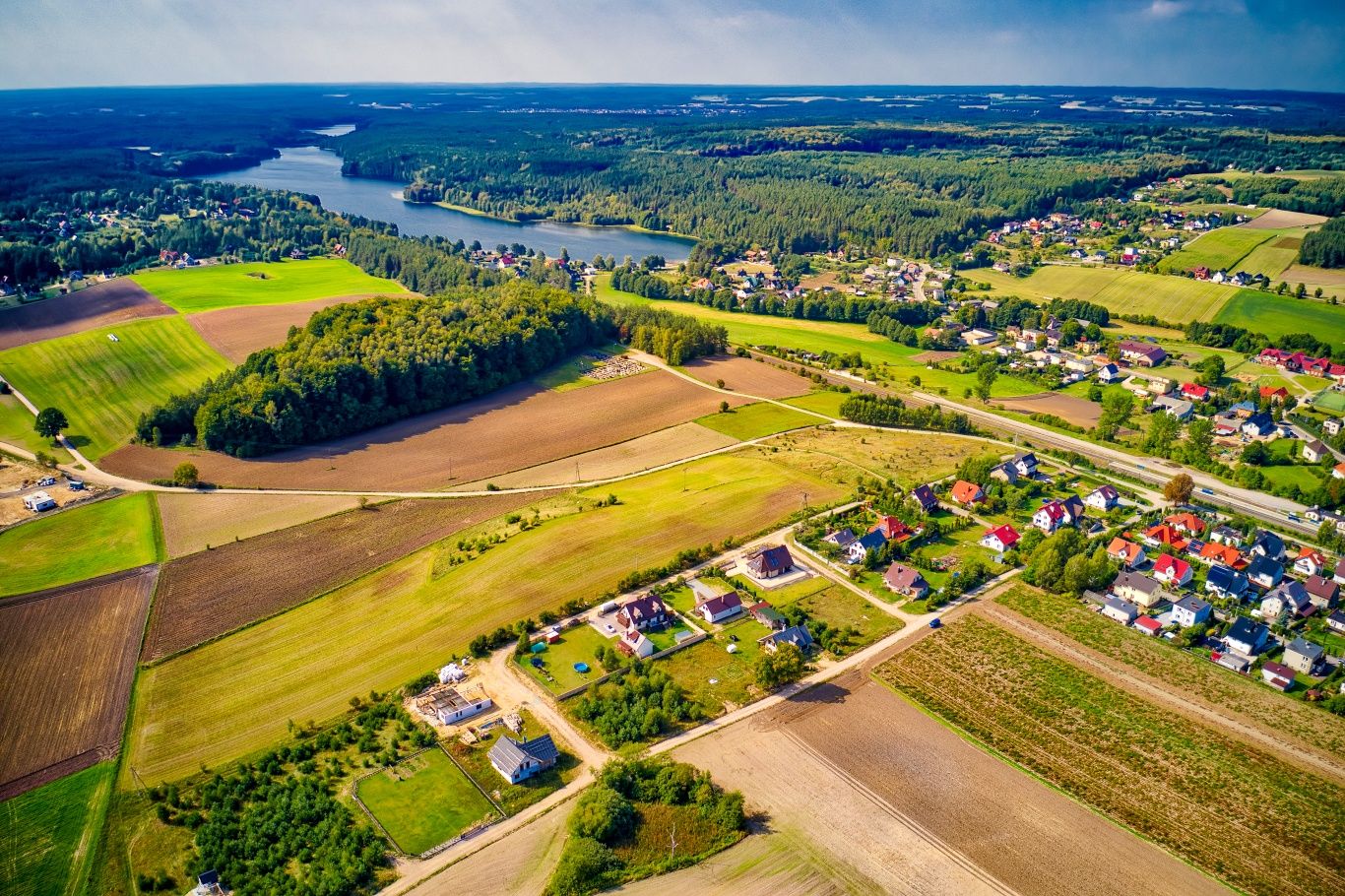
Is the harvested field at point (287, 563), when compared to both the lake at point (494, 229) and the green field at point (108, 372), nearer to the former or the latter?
the green field at point (108, 372)

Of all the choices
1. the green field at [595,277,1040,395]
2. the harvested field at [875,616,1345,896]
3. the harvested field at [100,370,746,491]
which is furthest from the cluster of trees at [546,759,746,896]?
the green field at [595,277,1040,395]

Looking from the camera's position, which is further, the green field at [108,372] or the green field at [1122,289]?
the green field at [1122,289]

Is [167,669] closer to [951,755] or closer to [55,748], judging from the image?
[55,748]

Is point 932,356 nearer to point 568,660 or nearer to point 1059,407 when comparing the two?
point 1059,407

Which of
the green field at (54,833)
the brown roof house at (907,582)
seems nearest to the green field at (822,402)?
the brown roof house at (907,582)

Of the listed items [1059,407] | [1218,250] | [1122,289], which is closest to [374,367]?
[1059,407]

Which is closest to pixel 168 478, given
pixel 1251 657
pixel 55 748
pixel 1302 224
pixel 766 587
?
pixel 55 748

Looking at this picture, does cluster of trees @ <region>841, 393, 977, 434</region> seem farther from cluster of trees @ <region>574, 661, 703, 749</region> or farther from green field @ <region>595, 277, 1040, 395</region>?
cluster of trees @ <region>574, 661, 703, 749</region>
